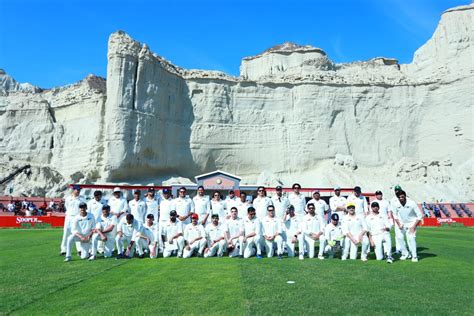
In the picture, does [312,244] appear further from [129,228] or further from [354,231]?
[129,228]

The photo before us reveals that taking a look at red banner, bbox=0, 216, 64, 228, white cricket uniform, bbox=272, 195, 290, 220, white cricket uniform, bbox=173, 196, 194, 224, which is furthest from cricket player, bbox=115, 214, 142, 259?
red banner, bbox=0, 216, 64, 228

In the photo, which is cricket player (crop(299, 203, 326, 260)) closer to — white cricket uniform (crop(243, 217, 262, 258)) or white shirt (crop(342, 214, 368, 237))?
white shirt (crop(342, 214, 368, 237))

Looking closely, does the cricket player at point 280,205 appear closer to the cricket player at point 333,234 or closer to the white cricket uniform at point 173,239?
the cricket player at point 333,234

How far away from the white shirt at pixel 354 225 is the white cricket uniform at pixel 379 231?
222 millimetres

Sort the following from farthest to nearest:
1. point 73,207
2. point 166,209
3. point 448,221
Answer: point 448,221
point 166,209
point 73,207

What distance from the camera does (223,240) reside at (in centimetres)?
1203

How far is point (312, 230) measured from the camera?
11.8 metres

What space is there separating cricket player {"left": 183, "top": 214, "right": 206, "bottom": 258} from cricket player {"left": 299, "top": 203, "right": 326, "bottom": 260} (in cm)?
314

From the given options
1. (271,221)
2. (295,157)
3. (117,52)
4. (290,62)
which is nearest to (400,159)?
(295,157)

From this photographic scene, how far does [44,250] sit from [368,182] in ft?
133

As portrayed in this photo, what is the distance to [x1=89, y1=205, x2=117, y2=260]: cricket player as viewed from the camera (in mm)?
11672

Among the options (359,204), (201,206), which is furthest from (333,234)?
(201,206)

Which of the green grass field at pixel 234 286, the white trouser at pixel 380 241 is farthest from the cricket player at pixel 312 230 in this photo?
the white trouser at pixel 380 241

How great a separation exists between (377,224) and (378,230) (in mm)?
247
